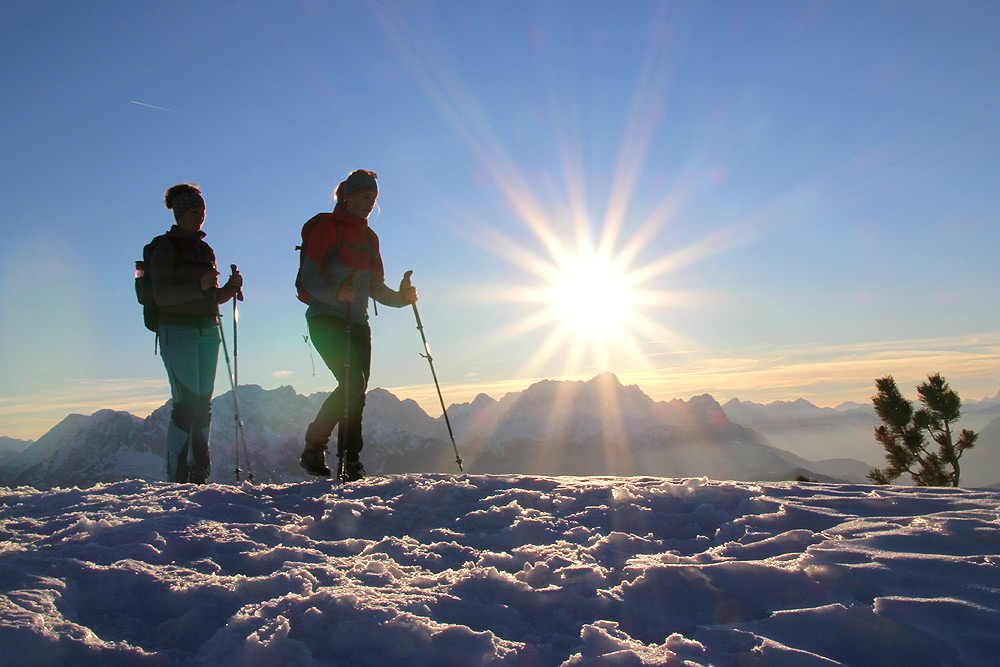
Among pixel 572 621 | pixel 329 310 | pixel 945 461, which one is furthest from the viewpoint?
pixel 945 461

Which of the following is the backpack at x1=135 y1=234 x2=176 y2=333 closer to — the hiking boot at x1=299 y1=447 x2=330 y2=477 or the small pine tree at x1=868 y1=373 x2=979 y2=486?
the hiking boot at x1=299 y1=447 x2=330 y2=477

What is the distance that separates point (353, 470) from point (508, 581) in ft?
11.6

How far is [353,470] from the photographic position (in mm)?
5496

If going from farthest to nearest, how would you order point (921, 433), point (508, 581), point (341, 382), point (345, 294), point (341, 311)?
1. point (921, 433)
2. point (341, 311)
3. point (341, 382)
4. point (345, 294)
5. point (508, 581)

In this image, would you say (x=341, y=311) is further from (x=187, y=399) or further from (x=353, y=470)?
(x=187, y=399)

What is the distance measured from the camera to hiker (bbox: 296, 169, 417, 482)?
540 cm

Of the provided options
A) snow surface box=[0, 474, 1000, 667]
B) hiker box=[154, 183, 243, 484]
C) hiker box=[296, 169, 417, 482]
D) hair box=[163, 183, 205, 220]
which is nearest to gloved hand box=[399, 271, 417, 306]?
hiker box=[296, 169, 417, 482]

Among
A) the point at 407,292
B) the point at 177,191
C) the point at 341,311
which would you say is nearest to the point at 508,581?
the point at 341,311

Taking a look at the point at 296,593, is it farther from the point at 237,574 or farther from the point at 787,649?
the point at 787,649

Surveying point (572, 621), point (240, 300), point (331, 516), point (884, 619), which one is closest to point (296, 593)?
point (572, 621)

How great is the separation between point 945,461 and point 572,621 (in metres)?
27.4

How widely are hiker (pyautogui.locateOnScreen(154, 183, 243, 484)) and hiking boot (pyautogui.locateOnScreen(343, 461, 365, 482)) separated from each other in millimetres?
1501

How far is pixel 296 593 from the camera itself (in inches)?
86.3

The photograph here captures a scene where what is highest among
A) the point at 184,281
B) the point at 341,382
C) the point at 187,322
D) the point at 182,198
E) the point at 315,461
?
the point at 182,198
